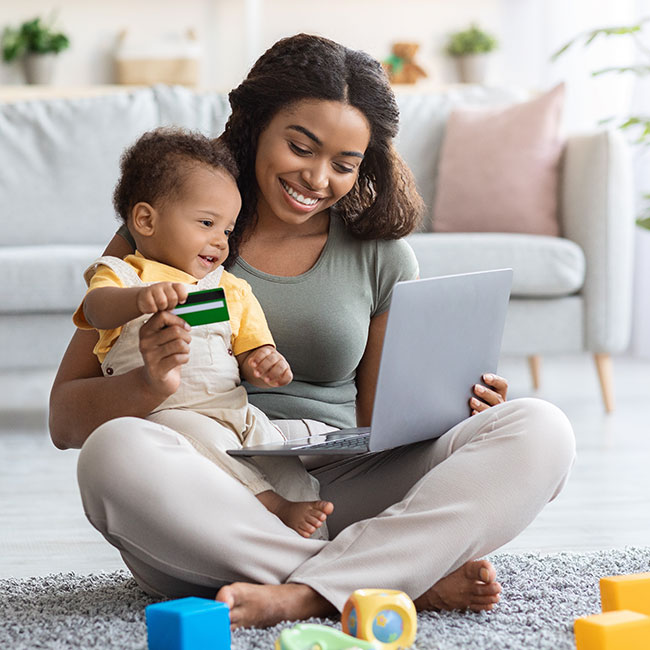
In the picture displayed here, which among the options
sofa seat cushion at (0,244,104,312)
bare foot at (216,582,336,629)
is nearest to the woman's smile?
bare foot at (216,582,336,629)

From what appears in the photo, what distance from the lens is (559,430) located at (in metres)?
1.24

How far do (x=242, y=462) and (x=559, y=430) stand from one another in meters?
0.38

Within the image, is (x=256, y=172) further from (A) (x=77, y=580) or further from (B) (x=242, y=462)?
(A) (x=77, y=580)

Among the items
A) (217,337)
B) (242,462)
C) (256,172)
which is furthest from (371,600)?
(256,172)

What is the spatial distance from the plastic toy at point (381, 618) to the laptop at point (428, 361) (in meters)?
0.16

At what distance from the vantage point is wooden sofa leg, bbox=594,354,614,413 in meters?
3.02

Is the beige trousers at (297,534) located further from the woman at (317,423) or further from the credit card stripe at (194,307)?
the credit card stripe at (194,307)

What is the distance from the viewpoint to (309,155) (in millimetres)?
1427

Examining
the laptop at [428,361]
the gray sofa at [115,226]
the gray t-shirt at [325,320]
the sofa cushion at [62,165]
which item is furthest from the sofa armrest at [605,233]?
the laptop at [428,361]

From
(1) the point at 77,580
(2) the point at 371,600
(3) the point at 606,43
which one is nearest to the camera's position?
(2) the point at 371,600

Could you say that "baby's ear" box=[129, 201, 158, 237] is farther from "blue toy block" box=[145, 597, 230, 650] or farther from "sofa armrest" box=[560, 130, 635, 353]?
"sofa armrest" box=[560, 130, 635, 353]

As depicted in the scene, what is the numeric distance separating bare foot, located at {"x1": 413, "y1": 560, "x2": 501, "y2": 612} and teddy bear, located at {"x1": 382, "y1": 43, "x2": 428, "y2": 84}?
336cm

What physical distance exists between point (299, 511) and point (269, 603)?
0.12 metres

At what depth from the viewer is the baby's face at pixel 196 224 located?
1.32m
